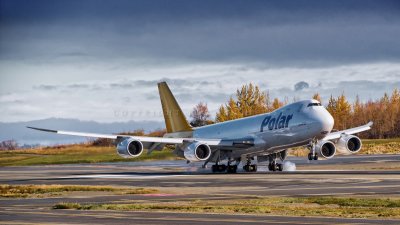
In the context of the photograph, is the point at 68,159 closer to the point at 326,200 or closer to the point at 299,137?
the point at 299,137

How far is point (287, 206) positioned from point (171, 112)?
49518 millimetres

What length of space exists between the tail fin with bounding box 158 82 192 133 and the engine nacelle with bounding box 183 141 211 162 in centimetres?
929

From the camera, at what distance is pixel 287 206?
33.8 meters

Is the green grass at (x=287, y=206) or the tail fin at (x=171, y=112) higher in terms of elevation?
the tail fin at (x=171, y=112)

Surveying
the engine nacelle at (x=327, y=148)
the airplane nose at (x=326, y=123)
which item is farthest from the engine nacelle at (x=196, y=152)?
the airplane nose at (x=326, y=123)

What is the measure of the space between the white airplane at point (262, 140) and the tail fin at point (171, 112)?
11.7ft

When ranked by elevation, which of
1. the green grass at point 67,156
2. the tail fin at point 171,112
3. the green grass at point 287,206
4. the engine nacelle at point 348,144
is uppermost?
the tail fin at point 171,112

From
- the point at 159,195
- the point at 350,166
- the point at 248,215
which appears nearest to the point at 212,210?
the point at 248,215

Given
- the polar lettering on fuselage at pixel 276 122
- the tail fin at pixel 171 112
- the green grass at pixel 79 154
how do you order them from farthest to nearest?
the green grass at pixel 79 154, the tail fin at pixel 171 112, the polar lettering on fuselage at pixel 276 122

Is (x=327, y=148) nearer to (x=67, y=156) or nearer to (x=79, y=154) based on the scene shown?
(x=79, y=154)

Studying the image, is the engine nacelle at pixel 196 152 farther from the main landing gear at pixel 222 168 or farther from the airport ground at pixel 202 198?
the airport ground at pixel 202 198

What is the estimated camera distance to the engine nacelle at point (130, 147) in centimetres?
6888

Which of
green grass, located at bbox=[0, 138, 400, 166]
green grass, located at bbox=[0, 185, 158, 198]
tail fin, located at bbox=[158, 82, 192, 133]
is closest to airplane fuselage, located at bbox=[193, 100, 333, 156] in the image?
tail fin, located at bbox=[158, 82, 192, 133]

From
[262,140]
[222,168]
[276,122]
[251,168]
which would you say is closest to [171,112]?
[222,168]
